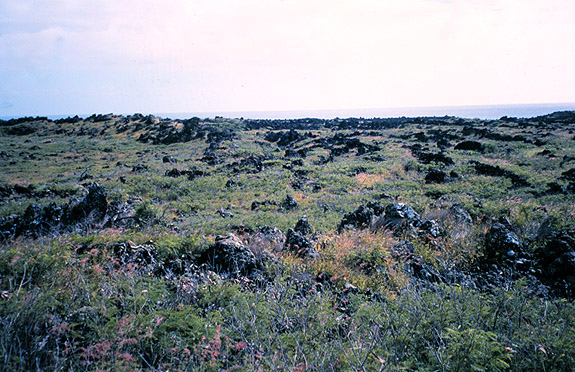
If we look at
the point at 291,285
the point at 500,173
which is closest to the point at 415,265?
the point at 291,285

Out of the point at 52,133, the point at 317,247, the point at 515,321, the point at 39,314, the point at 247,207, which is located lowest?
the point at 247,207

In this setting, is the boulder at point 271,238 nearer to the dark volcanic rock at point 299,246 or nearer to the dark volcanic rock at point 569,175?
the dark volcanic rock at point 299,246

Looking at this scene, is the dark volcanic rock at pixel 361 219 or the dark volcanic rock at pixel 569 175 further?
the dark volcanic rock at pixel 569 175

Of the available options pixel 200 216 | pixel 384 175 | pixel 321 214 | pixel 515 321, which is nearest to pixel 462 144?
pixel 384 175

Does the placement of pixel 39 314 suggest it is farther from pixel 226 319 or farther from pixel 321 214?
pixel 321 214

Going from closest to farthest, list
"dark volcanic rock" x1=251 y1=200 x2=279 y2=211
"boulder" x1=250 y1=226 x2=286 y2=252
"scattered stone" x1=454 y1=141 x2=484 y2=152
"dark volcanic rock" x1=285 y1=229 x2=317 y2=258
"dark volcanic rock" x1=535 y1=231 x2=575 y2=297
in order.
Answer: "dark volcanic rock" x1=535 y1=231 x2=575 y2=297
"dark volcanic rock" x1=285 y1=229 x2=317 y2=258
"boulder" x1=250 y1=226 x2=286 y2=252
"dark volcanic rock" x1=251 y1=200 x2=279 y2=211
"scattered stone" x1=454 y1=141 x2=484 y2=152

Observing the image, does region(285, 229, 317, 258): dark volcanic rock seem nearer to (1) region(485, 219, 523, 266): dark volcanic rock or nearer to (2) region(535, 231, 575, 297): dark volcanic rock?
(1) region(485, 219, 523, 266): dark volcanic rock

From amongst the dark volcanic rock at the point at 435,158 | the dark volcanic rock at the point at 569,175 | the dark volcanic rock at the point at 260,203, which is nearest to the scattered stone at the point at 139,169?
the dark volcanic rock at the point at 260,203

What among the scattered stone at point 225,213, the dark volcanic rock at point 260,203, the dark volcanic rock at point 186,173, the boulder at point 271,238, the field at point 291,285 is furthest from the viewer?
the dark volcanic rock at point 186,173

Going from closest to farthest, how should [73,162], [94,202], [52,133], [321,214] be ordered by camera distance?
[94,202] → [321,214] → [73,162] → [52,133]

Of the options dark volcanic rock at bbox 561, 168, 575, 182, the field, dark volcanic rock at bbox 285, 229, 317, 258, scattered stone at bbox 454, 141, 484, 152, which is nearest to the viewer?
the field

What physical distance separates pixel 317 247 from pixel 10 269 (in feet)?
18.5

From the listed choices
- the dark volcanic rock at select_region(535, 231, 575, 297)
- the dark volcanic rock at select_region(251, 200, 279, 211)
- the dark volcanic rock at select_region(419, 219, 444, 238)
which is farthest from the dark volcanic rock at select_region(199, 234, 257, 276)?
the dark volcanic rock at select_region(251, 200, 279, 211)

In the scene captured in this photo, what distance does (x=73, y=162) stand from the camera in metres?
31.8
